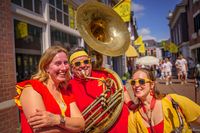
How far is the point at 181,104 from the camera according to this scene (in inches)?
85.4

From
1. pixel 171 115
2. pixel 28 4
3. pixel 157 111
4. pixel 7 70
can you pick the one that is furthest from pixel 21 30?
pixel 171 115

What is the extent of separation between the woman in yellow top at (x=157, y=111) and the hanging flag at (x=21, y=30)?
345 cm

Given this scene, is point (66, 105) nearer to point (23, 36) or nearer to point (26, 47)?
point (23, 36)

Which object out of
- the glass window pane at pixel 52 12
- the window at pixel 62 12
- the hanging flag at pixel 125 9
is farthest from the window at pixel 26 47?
the hanging flag at pixel 125 9

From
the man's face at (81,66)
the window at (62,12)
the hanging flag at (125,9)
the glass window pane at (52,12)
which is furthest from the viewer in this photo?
the hanging flag at (125,9)

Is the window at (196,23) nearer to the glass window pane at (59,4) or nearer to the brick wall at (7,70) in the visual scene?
the glass window pane at (59,4)

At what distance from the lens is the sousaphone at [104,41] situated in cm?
278

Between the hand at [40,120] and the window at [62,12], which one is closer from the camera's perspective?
the hand at [40,120]

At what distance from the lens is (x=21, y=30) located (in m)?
5.30

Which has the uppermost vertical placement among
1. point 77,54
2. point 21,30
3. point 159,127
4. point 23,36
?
point 21,30

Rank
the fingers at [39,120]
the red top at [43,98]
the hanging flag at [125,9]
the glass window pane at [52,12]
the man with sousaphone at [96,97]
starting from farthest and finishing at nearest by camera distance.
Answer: the hanging flag at [125,9]
the glass window pane at [52,12]
the man with sousaphone at [96,97]
the red top at [43,98]
the fingers at [39,120]

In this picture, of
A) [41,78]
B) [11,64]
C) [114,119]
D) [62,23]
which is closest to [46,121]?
[41,78]

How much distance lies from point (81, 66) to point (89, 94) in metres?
0.31

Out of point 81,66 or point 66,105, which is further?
point 81,66
